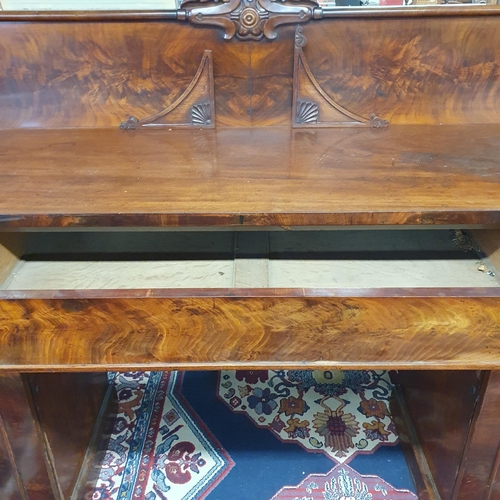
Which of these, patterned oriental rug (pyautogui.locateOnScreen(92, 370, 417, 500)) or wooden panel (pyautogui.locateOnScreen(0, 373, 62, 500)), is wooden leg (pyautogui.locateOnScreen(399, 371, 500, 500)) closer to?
patterned oriental rug (pyautogui.locateOnScreen(92, 370, 417, 500))

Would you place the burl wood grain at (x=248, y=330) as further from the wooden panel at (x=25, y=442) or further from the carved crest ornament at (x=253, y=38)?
the carved crest ornament at (x=253, y=38)

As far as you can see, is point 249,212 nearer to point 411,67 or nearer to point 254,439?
point 411,67

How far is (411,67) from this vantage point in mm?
884

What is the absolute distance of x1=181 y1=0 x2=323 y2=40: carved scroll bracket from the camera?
0.83 meters

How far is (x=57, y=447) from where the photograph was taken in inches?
33.1

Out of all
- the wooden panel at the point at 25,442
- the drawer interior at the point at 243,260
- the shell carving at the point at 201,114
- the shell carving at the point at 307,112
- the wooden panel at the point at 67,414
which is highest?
the shell carving at the point at 307,112

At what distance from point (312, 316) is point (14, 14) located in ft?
2.51

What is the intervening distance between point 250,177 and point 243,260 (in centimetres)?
13

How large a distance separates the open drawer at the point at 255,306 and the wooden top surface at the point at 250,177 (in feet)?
0.31

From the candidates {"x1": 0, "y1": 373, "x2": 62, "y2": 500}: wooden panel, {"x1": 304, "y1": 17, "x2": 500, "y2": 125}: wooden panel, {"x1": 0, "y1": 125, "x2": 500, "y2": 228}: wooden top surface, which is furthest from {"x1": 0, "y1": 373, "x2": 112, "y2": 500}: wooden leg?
{"x1": 304, "y1": 17, "x2": 500, "y2": 125}: wooden panel

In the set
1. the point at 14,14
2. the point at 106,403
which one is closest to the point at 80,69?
the point at 14,14

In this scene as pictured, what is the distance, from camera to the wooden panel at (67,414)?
78 centimetres

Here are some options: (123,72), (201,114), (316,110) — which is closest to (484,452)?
(316,110)

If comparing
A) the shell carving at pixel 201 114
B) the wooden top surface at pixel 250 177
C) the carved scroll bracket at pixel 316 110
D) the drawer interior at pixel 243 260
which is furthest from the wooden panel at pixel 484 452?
the shell carving at pixel 201 114
